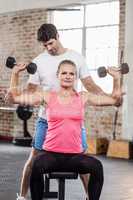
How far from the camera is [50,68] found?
10.9ft

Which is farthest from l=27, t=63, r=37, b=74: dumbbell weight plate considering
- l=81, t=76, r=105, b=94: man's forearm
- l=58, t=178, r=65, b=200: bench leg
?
l=58, t=178, r=65, b=200: bench leg

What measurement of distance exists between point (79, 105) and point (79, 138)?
0.21 meters

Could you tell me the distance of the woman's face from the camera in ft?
10.0

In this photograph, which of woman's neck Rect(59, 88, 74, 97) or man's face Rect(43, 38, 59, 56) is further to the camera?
man's face Rect(43, 38, 59, 56)

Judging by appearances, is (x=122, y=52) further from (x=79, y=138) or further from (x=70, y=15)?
(x=79, y=138)

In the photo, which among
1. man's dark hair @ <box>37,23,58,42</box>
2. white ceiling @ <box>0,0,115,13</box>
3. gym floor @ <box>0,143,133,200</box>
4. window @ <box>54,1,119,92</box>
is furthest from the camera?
window @ <box>54,1,119,92</box>

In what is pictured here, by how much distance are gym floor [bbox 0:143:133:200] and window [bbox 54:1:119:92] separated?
6.03 ft

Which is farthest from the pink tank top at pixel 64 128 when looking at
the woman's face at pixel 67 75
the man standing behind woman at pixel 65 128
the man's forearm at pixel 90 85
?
the man's forearm at pixel 90 85

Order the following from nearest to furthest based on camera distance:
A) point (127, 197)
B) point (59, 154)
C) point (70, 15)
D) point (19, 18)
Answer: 1. point (59, 154)
2. point (127, 197)
3. point (70, 15)
4. point (19, 18)

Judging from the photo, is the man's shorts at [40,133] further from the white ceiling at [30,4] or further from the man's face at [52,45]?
the white ceiling at [30,4]

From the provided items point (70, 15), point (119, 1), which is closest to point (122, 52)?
point (119, 1)

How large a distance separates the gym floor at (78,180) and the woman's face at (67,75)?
5.10ft

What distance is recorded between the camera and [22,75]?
9.62 meters

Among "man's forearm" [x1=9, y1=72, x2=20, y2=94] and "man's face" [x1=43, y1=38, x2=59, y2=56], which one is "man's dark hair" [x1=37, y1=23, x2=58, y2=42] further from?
"man's forearm" [x1=9, y1=72, x2=20, y2=94]
